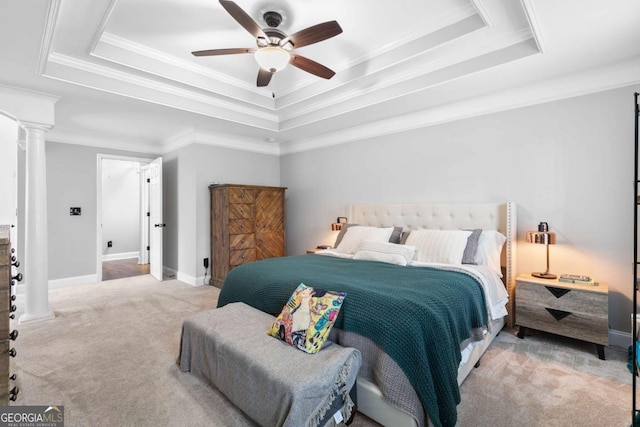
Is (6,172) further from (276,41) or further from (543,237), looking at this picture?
(543,237)

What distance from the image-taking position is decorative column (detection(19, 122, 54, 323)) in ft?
Result: 10.6

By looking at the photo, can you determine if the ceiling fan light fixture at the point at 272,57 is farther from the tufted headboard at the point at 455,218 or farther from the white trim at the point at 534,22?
the tufted headboard at the point at 455,218

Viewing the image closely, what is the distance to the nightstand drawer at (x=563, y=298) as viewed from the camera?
246 centimetres

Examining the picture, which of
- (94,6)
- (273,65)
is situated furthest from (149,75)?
(273,65)

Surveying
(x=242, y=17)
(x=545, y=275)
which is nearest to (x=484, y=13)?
(x=242, y=17)

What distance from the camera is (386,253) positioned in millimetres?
3121

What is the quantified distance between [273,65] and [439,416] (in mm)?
2557

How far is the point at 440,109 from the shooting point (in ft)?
12.0

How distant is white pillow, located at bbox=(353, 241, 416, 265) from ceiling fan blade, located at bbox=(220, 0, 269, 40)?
220 cm

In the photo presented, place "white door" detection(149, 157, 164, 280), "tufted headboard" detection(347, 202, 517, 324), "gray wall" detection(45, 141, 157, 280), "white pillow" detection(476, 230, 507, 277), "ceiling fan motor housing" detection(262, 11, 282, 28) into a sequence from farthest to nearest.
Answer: "white door" detection(149, 157, 164, 280), "gray wall" detection(45, 141, 157, 280), "tufted headboard" detection(347, 202, 517, 324), "white pillow" detection(476, 230, 507, 277), "ceiling fan motor housing" detection(262, 11, 282, 28)

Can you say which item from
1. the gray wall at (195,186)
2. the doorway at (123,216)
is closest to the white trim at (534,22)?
the gray wall at (195,186)

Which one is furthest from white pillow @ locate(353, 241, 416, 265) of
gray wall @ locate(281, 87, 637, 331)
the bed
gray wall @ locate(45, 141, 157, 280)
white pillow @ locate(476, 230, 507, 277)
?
gray wall @ locate(45, 141, 157, 280)

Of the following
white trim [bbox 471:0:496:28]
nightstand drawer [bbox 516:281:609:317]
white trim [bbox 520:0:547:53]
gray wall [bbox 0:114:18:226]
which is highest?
white trim [bbox 471:0:496:28]

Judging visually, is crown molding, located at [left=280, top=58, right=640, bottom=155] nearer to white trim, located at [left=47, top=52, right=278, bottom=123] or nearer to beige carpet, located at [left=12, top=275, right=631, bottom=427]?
white trim, located at [left=47, top=52, right=278, bottom=123]
